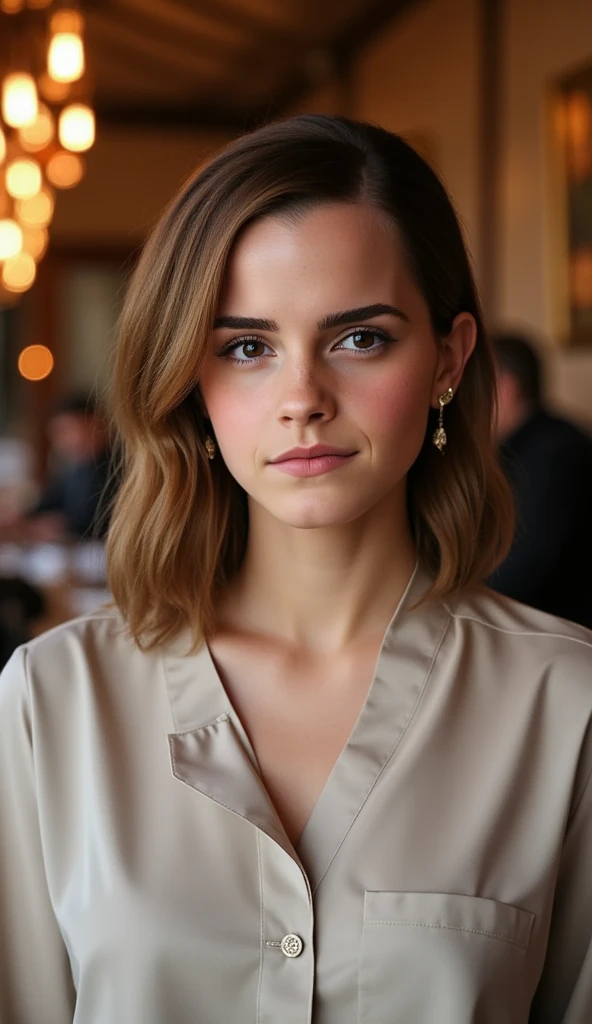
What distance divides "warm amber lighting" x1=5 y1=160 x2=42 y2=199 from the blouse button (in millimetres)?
3693

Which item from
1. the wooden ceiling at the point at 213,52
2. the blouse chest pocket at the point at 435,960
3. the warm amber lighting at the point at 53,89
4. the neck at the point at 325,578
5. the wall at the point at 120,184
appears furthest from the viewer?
the wall at the point at 120,184

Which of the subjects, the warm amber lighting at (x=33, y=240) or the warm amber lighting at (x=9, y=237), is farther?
the warm amber lighting at (x=33, y=240)

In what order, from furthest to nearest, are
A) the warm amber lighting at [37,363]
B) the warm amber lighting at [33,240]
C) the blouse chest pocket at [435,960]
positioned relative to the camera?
the warm amber lighting at [37,363] → the warm amber lighting at [33,240] → the blouse chest pocket at [435,960]

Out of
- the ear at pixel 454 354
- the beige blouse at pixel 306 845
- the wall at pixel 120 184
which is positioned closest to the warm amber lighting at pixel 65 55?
the ear at pixel 454 354

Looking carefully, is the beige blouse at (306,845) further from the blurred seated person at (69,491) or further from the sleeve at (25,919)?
the blurred seated person at (69,491)

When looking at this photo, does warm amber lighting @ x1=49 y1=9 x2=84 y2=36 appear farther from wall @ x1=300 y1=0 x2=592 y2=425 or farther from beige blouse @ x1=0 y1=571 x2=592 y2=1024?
beige blouse @ x1=0 y1=571 x2=592 y2=1024

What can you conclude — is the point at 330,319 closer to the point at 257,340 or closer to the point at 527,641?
the point at 257,340

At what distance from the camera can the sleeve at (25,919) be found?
1238 mm

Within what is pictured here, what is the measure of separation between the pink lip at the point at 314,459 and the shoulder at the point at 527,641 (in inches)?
11.5

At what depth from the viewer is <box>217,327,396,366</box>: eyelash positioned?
1.24m

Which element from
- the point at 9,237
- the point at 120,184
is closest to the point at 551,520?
the point at 9,237

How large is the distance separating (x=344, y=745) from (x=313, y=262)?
52cm

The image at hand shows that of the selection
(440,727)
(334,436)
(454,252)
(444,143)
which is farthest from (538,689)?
(444,143)

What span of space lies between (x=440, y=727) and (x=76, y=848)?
412 mm
